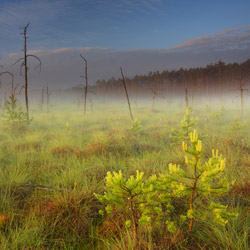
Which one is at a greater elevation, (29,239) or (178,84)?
(178,84)

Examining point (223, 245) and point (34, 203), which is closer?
point (223, 245)

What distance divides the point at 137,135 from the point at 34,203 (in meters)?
6.57

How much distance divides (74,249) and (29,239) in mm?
541

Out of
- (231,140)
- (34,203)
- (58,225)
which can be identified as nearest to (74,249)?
(58,225)

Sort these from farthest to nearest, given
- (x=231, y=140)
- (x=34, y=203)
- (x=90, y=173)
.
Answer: (x=231, y=140) < (x=90, y=173) < (x=34, y=203)

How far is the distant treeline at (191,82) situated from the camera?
53716 millimetres

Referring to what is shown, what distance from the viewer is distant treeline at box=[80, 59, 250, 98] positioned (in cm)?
5372

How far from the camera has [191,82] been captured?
6044cm

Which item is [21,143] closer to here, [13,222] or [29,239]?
[13,222]

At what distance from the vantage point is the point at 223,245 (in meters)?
1.97

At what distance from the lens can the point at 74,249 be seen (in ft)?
7.32

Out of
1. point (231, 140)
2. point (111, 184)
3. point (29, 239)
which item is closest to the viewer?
point (111, 184)

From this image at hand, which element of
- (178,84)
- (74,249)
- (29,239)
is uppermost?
(178,84)

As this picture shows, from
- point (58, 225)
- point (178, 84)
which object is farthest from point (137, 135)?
point (178, 84)
